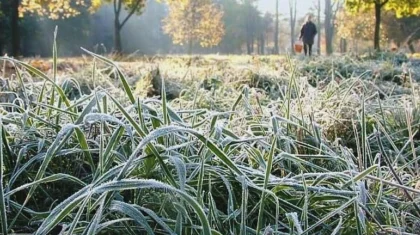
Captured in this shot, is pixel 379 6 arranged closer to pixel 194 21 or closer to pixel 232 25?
pixel 194 21

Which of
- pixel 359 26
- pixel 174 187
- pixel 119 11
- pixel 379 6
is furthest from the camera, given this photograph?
pixel 359 26

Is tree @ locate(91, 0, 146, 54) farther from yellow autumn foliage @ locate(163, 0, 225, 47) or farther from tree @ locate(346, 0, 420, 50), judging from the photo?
yellow autumn foliage @ locate(163, 0, 225, 47)

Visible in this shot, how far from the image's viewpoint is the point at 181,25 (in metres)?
34.4

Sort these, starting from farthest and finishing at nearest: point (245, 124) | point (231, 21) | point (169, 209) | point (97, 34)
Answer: point (231, 21) < point (97, 34) < point (245, 124) < point (169, 209)

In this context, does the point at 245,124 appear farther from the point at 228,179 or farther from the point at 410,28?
the point at 410,28

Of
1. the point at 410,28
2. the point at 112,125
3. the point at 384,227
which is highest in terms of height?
the point at 410,28

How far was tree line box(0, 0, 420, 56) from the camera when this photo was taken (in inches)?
749

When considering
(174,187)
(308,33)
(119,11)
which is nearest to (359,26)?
(119,11)

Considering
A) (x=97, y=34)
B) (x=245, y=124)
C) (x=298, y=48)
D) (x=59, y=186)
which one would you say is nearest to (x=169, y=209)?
(x=59, y=186)

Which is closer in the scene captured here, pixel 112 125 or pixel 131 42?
pixel 112 125

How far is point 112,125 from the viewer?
949 millimetres

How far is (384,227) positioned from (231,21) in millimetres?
43512

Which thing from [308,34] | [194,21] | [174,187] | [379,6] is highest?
[194,21]

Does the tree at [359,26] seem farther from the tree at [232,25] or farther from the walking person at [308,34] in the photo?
the walking person at [308,34]
